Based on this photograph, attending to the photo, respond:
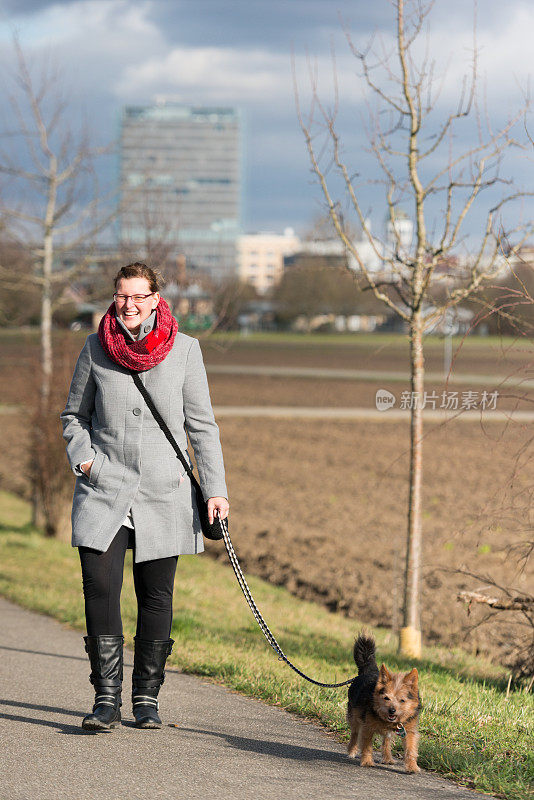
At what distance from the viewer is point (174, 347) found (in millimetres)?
4277

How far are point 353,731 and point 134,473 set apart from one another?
141cm

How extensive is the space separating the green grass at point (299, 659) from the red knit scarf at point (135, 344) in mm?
1864

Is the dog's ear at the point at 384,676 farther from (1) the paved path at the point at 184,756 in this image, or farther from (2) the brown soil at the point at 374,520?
(2) the brown soil at the point at 374,520

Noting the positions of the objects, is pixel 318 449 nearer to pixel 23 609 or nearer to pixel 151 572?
pixel 23 609

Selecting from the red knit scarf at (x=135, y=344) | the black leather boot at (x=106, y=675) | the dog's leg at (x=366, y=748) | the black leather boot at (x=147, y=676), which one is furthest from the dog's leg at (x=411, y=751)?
the red knit scarf at (x=135, y=344)

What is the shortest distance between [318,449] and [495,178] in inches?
536

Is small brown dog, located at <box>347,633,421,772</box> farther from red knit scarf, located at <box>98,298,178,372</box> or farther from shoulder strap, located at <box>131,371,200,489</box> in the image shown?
red knit scarf, located at <box>98,298,178,372</box>

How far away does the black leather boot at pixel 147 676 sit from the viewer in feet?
14.0

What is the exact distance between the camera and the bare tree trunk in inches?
278

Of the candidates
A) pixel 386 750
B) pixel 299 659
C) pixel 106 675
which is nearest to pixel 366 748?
pixel 386 750

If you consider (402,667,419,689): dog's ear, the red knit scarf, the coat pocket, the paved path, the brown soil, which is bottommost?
the brown soil

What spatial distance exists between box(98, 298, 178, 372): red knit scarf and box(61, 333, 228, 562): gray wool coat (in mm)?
75

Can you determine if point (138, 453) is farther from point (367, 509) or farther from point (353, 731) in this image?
point (367, 509)

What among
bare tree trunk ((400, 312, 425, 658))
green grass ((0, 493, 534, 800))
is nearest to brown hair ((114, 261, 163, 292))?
green grass ((0, 493, 534, 800))
